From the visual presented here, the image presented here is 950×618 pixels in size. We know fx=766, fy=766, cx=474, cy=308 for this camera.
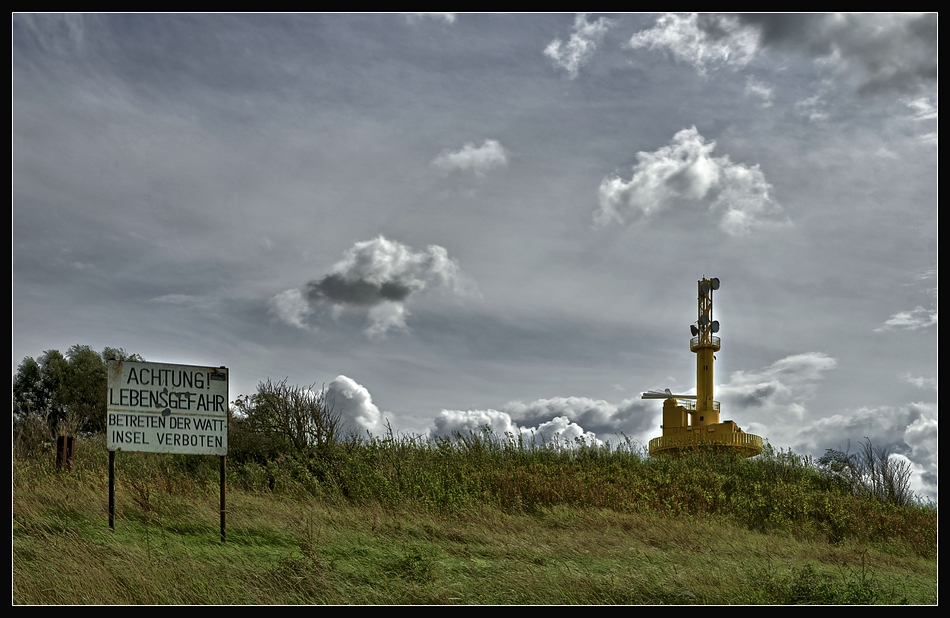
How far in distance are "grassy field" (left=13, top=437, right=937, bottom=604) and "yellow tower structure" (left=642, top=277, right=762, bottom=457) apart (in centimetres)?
788

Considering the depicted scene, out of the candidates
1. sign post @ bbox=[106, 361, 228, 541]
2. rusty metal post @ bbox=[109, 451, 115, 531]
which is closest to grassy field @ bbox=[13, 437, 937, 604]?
rusty metal post @ bbox=[109, 451, 115, 531]

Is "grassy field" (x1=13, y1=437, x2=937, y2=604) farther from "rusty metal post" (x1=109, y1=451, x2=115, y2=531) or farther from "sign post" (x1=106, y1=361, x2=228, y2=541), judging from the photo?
"sign post" (x1=106, y1=361, x2=228, y2=541)

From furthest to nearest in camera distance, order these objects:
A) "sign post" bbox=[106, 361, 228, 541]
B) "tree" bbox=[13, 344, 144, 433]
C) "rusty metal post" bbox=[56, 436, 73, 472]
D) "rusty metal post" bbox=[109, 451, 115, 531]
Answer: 1. "tree" bbox=[13, 344, 144, 433]
2. "rusty metal post" bbox=[56, 436, 73, 472]
3. "sign post" bbox=[106, 361, 228, 541]
4. "rusty metal post" bbox=[109, 451, 115, 531]

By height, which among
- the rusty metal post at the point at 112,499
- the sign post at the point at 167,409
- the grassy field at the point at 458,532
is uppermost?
the sign post at the point at 167,409

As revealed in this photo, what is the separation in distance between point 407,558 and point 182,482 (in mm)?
7488

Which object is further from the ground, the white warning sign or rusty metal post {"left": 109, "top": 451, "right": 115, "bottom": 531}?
the white warning sign

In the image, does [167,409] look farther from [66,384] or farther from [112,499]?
[66,384]

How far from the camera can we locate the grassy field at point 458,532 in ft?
29.9

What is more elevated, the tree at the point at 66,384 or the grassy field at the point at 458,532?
the tree at the point at 66,384

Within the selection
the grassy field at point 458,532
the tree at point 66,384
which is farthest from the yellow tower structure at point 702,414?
the tree at point 66,384

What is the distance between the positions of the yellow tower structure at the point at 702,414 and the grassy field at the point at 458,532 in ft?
25.8

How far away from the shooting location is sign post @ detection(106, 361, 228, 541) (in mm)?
12383

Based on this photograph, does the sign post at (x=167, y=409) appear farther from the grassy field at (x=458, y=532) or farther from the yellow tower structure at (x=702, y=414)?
the yellow tower structure at (x=702, y=414)
